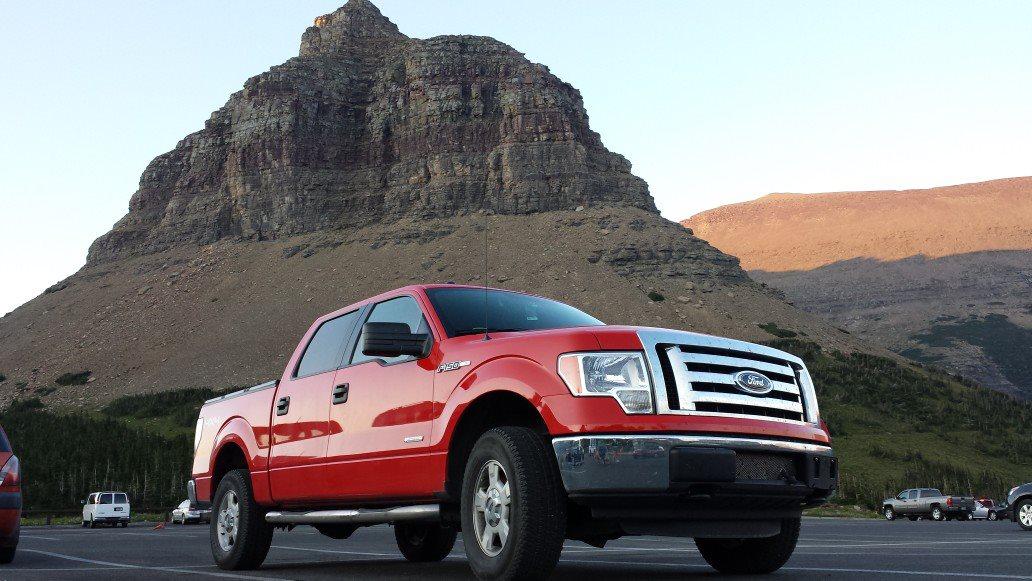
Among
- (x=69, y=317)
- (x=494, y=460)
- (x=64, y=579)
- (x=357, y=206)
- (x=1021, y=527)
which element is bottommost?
(x=1021, y=527)

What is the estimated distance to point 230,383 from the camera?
94.6m

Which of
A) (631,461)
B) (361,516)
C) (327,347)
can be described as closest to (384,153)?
(327,347)

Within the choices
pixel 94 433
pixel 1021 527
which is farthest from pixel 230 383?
pixel 1021 527

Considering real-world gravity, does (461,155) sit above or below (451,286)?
above

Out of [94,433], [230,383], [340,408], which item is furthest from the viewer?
[230,383]

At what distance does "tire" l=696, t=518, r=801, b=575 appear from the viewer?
807cm

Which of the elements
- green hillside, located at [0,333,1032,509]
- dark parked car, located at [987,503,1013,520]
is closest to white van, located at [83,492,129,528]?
green hillside, located at [0,333,1032,509]

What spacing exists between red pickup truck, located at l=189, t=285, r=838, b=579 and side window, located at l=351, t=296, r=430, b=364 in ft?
0.06

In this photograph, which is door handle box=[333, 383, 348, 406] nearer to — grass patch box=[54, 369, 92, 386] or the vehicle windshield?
the vehicle windshield

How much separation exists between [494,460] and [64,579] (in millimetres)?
4216

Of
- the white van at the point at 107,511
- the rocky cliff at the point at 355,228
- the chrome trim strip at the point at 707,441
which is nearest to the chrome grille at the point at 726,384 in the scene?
the chrome trim strip at the point at 707,441

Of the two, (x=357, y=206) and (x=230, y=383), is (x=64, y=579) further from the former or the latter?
(x=357, y=206)

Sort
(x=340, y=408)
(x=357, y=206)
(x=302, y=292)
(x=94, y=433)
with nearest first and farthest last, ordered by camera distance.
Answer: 1. (x=340, y=408)
2. (x=94, y=433)
3. (x=302, y=292)
4. (x=357, y=206)

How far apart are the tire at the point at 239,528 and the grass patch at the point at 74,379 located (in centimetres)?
9872
